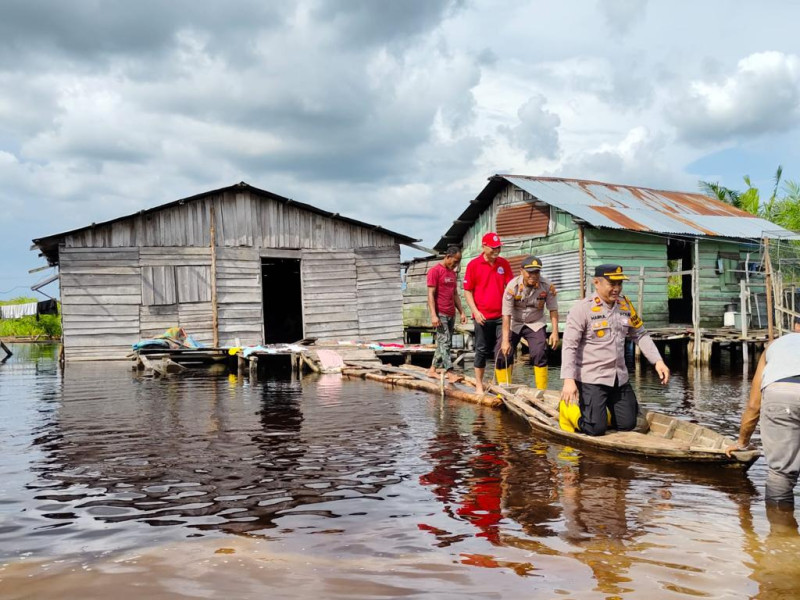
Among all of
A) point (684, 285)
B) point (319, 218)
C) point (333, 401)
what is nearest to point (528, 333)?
point (333, 401)

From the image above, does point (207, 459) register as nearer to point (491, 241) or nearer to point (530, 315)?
point (530, 315)

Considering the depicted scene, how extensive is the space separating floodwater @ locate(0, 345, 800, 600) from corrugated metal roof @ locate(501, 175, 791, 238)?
45.7ft

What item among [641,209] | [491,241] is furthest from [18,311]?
[491,241]

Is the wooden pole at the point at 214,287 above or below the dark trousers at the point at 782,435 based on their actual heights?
above

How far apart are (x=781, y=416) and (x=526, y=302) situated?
166 inches

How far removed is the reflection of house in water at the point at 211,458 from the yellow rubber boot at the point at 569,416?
167cm

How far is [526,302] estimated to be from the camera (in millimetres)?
8352

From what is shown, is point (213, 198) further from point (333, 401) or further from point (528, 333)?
point (528, 333)

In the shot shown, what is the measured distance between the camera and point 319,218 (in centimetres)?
2078

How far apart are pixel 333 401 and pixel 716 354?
1594cm

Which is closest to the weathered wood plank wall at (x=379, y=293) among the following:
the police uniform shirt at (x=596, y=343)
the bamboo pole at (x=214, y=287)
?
the bamboo pole at (x=214, y=287)

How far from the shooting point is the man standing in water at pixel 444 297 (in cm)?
998

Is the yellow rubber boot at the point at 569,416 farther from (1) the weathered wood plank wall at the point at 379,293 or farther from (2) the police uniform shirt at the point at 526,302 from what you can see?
(1) the weathered wood plank wall at the point at 379,293

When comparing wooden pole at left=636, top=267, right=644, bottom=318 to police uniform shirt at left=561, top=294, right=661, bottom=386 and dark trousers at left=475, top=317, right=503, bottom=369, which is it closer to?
dark trousers at left=475, top=317, right=503, bottom=369
